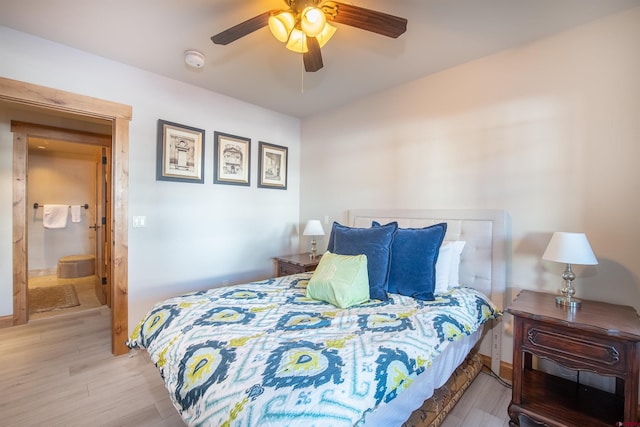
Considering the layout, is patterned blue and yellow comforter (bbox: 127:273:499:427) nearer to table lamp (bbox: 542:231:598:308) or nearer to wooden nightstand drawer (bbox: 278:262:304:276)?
table lamp (bbox: 542:231:598:308)

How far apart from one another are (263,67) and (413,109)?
149 centimetres

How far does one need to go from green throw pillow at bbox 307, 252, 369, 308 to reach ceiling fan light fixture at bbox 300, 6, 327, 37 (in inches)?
57.1

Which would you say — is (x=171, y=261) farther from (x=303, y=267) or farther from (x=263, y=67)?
(x=263, y=67)

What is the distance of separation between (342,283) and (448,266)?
0.91m

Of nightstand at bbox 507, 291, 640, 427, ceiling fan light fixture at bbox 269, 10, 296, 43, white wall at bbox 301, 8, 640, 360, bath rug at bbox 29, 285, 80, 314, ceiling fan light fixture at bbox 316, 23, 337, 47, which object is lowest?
bath rug at bbox 29, 285, 80, 314

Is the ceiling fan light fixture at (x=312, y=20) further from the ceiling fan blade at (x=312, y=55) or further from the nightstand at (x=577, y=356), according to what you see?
the nightstand at (x=577, y=356)

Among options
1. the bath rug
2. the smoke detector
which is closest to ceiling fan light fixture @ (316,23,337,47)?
the smoke detector

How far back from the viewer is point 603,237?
183 cm

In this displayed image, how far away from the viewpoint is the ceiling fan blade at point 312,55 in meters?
1.70

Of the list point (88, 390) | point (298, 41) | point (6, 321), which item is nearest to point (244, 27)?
point (298, 41)

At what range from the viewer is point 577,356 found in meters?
1.51

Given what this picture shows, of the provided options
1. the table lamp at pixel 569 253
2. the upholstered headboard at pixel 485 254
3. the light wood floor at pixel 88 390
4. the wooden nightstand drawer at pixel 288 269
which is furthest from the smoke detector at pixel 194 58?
the table lamp at pixel 569 253

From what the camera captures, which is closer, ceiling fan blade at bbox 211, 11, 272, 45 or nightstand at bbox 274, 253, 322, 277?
ceiling fan blade at bbox 211, 11, 272, 45

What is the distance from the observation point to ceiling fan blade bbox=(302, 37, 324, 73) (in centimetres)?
170
